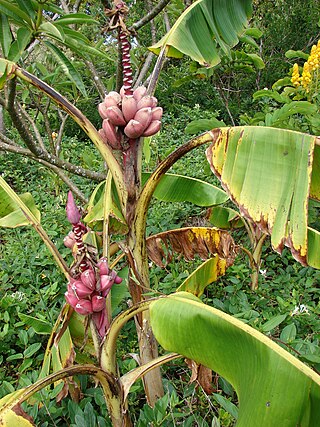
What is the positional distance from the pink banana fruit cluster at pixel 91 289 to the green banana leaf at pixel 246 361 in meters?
0.18

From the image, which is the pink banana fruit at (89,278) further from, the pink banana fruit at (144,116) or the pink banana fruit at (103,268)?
the pink banana fruit at (144,116)

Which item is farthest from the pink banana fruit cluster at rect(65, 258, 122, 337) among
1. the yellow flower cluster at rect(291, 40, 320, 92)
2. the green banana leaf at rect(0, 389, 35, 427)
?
the yellow flower cluster at rect(291, 40, 320, 92)

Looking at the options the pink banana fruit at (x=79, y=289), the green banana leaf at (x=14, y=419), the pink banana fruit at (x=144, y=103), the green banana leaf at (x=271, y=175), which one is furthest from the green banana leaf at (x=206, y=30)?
the green banana leaf at (x=14, y=419)

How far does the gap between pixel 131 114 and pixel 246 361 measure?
0.68 metres

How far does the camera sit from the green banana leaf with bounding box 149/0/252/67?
1387 mm

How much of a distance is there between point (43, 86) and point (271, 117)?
1272 mm

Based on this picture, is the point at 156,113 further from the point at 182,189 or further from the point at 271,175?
the point at 182,189

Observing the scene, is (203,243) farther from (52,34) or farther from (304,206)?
(52,34)

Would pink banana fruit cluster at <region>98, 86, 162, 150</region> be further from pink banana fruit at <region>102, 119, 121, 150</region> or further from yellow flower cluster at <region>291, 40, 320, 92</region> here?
yellow flower cluster at <region>291, 40, 320, 92</region>

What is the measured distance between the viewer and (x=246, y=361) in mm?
802

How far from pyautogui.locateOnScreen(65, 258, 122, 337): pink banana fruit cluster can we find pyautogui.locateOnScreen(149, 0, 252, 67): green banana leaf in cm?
75

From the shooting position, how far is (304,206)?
93cm

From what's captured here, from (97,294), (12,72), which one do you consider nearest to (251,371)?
(97,294)

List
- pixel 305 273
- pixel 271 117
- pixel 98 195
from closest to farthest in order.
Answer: pixel 98 195
pixel 271 117
pixel 305 273
